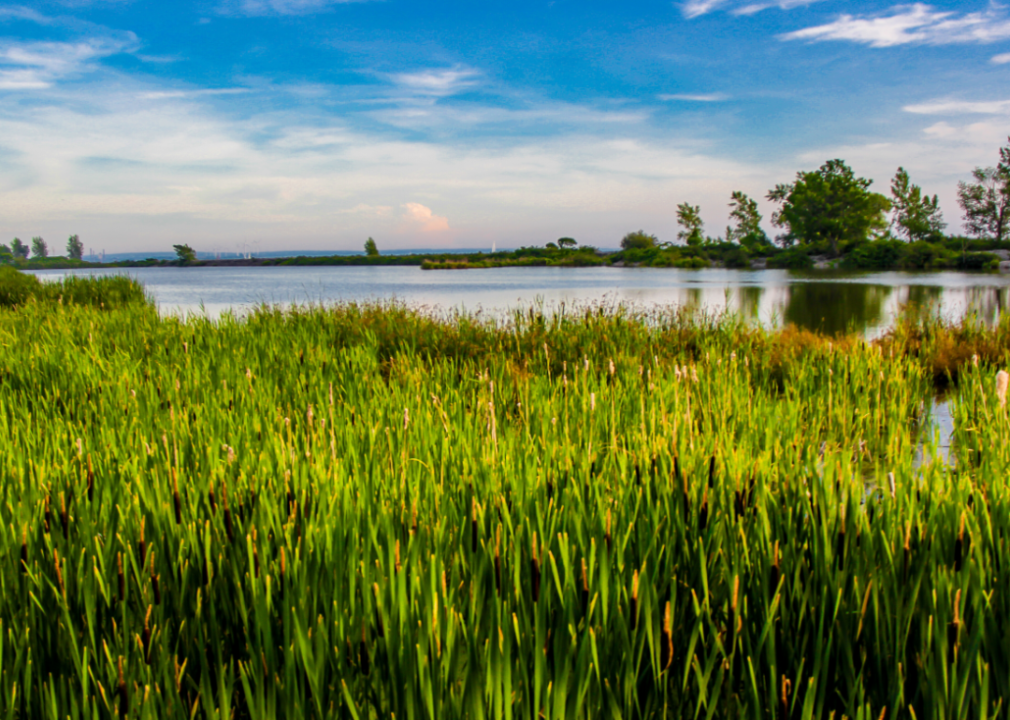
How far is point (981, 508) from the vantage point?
2.01 metres

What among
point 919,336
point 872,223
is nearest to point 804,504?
point 919,336

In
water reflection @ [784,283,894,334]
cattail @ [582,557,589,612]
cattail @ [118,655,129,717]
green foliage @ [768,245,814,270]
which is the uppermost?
green foliage @ [768,245,814,270]

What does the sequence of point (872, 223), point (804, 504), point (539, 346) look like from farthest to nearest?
point (872, 223)
point (539, 346)
point (804, 504)

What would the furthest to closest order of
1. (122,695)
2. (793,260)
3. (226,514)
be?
(793,260) → (226,514) → (122,695)

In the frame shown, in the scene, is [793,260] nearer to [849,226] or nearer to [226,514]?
[849,226]

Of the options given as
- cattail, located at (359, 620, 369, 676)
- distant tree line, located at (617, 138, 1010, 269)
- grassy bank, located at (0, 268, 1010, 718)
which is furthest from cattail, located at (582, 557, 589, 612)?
distant tree line, located at (617, 138, 1010, 269)

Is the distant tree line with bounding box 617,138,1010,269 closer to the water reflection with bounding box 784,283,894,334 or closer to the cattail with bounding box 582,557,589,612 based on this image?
the water reflection with bounding box 784,283,894,334

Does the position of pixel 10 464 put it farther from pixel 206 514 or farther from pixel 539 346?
pixel 539 346

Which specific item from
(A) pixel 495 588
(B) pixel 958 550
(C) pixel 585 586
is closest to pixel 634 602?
(C) pixel 585 586

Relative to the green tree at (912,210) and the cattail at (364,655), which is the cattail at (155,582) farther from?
the green tree at (912,210)

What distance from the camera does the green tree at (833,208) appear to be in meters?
70.9

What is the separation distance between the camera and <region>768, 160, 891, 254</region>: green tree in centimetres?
7094

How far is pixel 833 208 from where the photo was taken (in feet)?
238

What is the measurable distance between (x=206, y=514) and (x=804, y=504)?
2104 millimetres
